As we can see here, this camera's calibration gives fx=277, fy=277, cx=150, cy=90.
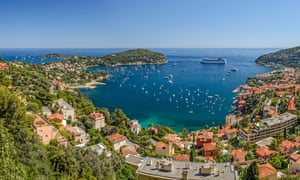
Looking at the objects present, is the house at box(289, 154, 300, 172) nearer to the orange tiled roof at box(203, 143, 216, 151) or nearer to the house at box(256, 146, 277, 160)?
the house at box(256, 146, 277, 160)

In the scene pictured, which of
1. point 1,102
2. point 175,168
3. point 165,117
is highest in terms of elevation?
point 1,102

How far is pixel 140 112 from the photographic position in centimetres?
4050

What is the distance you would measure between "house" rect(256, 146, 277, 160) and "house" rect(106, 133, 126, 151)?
11.0 m

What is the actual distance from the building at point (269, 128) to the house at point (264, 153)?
12.3 feet

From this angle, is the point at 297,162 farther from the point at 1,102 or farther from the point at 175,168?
the point at 1,102

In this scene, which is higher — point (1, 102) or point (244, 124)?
point (1, 102)

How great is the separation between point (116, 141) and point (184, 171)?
12.4 m

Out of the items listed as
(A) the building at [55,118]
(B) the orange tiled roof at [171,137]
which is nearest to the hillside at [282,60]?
(B) the orange tiled roof at [171,137]

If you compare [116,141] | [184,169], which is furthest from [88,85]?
[184,169]

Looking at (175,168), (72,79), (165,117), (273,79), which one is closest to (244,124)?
(165,117)

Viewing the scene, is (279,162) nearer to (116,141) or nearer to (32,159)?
(116,141)

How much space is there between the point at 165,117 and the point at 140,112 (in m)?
4.15

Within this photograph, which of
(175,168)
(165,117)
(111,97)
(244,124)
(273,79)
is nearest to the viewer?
(175,168)

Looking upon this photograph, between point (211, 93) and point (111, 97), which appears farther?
point (211, 93)
